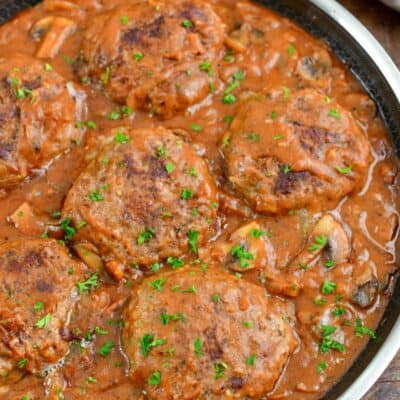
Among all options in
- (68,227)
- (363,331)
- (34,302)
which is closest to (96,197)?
(68,227)

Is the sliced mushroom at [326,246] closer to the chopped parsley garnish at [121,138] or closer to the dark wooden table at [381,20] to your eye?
the chopped parsley garnish at [121,138]

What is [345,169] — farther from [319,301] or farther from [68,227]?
[68,227]

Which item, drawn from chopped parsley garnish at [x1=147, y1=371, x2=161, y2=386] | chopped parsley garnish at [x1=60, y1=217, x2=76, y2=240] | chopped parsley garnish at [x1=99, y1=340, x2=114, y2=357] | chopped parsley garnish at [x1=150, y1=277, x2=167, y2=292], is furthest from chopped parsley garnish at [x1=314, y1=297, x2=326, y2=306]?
chopped parsley garnish at [x1=60, y1=217, x2=76, y2=240]

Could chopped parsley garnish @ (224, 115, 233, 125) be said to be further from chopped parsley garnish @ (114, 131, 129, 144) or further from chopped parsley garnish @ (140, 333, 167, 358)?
chopped parsley garnish @ (140, 333, 167, 358)

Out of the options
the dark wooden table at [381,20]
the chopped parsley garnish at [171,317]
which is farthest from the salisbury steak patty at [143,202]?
the dark wooden table at [381,20]

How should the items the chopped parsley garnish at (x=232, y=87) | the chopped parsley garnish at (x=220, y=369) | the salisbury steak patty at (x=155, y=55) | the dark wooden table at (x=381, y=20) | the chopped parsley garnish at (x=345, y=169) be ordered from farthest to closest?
the dark wooden table at (x=381, y=20) → the chopped parsley garnish at (x=232, y=87) → the salisbury steak patty at (x=155, y=55) → the chopped parsley garnish at (x=345, y=169) → the chopped parsley garnish at (x=220, y=369)

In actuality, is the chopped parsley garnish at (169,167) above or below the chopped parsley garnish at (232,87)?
below

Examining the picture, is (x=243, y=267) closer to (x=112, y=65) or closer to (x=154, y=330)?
Answer: (x=154, y=330)
